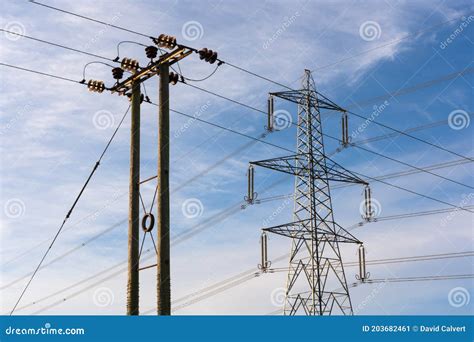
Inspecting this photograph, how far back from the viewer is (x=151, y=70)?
16172mm

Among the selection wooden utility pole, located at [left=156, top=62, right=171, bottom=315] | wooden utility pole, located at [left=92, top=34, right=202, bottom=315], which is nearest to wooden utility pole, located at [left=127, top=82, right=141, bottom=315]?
wooden utility pole, located at [left=92, top=34, right=202, bottom=315]

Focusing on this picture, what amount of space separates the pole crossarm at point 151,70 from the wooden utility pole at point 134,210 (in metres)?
0.20

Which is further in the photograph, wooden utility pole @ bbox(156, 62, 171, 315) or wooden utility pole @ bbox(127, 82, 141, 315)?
wooden utility pole @ bbox(127, 82, 141, 315)

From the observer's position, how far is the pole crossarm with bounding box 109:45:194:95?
15633 mm

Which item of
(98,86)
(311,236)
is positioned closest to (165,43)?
(98,86)

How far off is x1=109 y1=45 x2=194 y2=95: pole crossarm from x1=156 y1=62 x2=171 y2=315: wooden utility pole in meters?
0.70

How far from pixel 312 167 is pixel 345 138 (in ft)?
6.87

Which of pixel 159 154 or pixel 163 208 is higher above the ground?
pixel 159 154

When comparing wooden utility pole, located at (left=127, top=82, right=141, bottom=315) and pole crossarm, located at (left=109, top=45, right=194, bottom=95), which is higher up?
pole crossarm, located at (left=109, top=45, right=194, bottom=95)

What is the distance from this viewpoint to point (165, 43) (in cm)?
1564

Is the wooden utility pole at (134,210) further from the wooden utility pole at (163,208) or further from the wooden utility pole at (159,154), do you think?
the wooden utility pole at (163,208)

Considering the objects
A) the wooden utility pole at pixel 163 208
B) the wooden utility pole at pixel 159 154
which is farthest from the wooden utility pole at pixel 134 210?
the wooden utility pole at pixel 163 208

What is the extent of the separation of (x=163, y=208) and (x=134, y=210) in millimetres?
1657

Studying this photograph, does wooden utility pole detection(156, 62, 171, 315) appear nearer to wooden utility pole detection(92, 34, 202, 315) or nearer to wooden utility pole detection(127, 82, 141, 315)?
wooden utility pole detection(92, 34, 202, 315)
